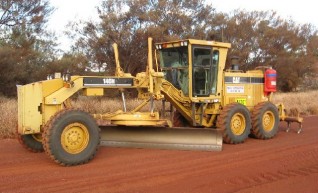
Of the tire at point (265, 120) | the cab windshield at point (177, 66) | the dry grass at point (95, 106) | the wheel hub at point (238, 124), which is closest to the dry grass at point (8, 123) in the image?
the dry grass at point (95, 106)

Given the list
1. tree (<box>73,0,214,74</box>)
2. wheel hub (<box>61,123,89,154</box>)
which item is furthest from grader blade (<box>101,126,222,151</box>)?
tree (<box>73,0,214,74</box>)

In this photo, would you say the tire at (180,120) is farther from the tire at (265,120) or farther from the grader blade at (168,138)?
the grader blade at (168,138)

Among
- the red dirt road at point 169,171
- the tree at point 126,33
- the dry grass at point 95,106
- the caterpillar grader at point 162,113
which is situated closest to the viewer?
the red dirt road at point 169,171

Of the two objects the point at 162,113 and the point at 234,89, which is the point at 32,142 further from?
the point at 234,89

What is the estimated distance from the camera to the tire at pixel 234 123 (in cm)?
948

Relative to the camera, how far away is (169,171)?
6855mm

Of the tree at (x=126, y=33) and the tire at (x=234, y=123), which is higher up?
the tree at (x=126, y=33)

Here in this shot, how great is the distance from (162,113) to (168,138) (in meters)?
2.00

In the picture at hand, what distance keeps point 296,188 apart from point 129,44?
17233mm

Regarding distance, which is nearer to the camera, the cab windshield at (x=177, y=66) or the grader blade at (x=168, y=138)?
the grader blade at (x=168, y=138)

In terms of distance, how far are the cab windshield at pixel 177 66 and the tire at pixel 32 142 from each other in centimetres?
348

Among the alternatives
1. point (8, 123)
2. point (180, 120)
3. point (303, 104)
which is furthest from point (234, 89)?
point (303, 104)

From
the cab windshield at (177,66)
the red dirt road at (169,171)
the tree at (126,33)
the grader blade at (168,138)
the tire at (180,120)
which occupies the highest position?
the tree at (126,33)

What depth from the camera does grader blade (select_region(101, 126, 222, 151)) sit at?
8.62 metres
